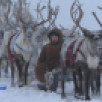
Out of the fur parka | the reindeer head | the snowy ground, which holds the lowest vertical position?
the snowy ground

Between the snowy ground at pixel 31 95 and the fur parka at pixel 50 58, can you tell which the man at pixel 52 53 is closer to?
the fur parka at pixel 50 58

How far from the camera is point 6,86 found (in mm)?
5535

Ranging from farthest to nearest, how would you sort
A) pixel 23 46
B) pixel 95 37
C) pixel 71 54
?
pixel 23 46, pixel 71 54, pixel 95 37

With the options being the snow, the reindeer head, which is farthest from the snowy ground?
the reindeer head

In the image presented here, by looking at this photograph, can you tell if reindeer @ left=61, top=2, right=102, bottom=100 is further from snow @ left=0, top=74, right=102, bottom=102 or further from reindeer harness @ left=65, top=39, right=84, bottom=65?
snow @ left=0, top=74, right=102, bottom=102

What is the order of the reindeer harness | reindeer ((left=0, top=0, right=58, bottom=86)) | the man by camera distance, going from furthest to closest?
reindeer ((left=0, top=0, right=58, bottom=86)), the man, the reindeer harness

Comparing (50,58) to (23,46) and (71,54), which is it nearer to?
(71,54)

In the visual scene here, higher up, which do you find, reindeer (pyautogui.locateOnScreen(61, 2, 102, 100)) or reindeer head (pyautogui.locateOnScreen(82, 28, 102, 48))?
reindeer head (pyautogui.locateOnScreen(82, 28, 102, 48))

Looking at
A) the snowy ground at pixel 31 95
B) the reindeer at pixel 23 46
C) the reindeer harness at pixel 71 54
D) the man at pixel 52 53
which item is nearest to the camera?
the snowy ground at pixel 31 95

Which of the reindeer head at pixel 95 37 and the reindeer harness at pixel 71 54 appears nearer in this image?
the reindeer head at pixel 95 37

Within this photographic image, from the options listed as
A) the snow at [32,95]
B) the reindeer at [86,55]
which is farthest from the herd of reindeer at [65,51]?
the snow at [32,95]

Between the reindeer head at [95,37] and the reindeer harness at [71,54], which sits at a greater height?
the reindeer head at [95,37]

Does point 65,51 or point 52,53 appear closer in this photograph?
point 65,51


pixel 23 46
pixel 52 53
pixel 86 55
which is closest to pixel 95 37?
pixel 86 55
